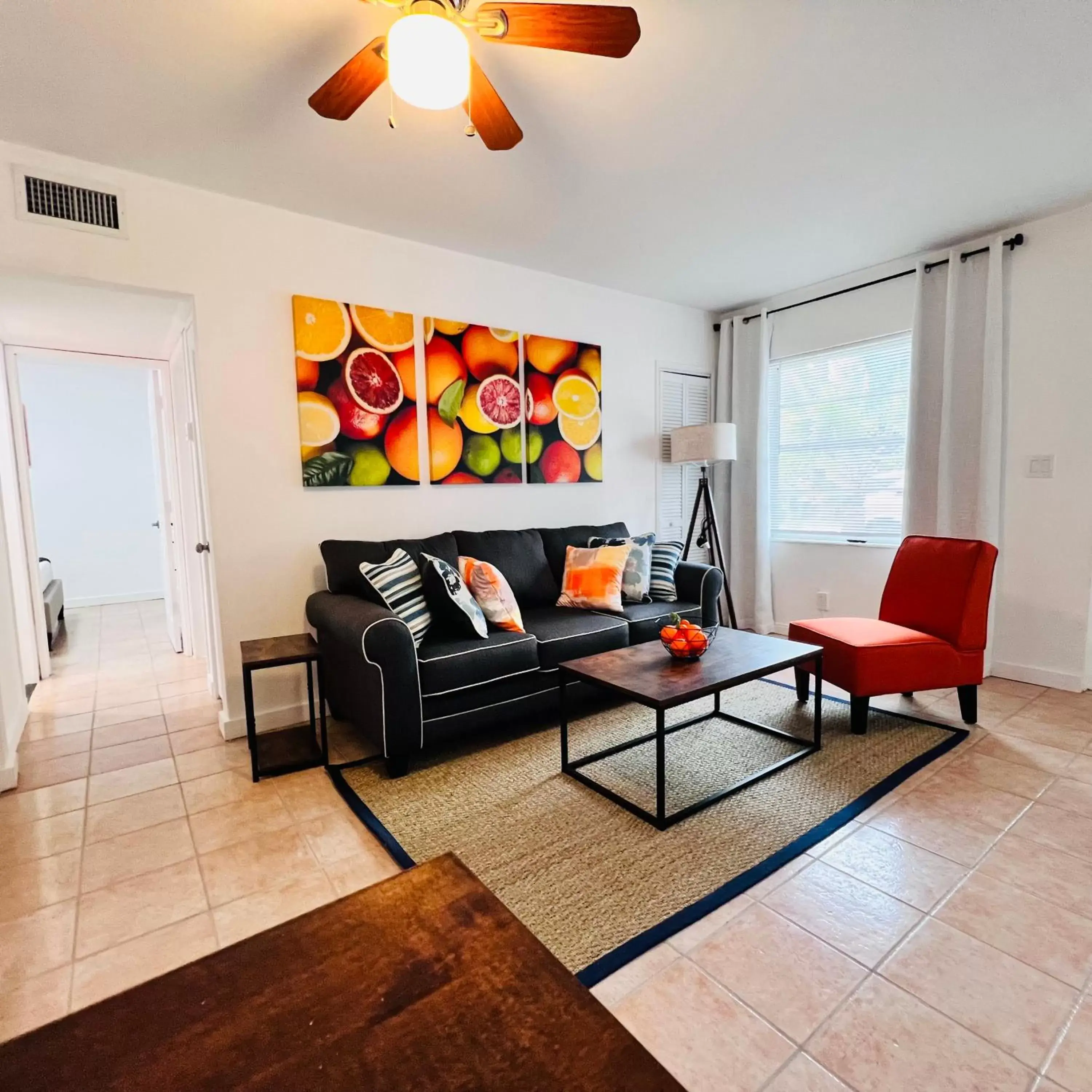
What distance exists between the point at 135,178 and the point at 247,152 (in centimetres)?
54

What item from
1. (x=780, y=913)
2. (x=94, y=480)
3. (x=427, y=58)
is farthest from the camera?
(x=94, y=480)

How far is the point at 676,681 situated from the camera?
218 centimetres

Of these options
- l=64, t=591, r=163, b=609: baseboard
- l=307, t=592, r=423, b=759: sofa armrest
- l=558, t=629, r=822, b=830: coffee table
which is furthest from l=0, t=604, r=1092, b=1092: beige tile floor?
l=64, t=591, r=163, b=609: baseboard

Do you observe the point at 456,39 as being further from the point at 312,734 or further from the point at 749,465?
the point at 749,465

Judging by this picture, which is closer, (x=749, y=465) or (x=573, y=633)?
(x=573, y=633)

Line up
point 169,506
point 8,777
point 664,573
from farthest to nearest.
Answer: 1. point 169,506
2. point 664,573
3. point 8,777

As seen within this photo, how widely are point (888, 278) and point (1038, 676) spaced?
2531mm

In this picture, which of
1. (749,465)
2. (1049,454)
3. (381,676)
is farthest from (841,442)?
(381,676)

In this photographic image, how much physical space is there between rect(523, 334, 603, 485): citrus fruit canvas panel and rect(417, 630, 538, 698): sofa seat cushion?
142cm

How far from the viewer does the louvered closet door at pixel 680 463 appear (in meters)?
4.57

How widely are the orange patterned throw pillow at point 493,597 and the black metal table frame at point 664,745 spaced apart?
385 mm

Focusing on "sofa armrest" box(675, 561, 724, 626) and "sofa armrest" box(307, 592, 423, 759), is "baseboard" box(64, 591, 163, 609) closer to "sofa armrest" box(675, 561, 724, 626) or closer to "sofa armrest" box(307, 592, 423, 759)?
"sofa armrest" box(307, 592, 423, 759)

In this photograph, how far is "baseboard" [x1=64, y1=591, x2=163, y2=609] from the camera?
20.7 feet

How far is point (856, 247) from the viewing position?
3572mm
